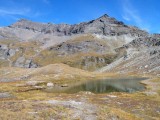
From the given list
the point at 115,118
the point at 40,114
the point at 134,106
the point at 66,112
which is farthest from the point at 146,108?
the point at 40,114

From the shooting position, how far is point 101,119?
42281mm

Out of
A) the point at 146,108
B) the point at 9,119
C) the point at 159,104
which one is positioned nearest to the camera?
the point at 9,119

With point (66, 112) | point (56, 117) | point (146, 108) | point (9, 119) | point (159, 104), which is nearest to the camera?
point (9, 119)

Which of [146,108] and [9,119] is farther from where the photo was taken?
[146,108]

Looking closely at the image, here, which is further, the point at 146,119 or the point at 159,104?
the point at 159,104

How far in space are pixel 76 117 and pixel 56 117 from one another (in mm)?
3247

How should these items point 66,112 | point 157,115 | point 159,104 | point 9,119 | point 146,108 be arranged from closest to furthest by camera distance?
point 9,119 < point 66,112 < point 157,115 < point 146,108 < point 159,104

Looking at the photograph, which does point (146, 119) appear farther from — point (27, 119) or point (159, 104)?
point (27, 119)

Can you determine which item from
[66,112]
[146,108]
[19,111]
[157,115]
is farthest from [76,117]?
[146,108]

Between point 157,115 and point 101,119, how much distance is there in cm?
1309

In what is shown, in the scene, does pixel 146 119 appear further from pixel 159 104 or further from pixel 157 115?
pixel 159 104

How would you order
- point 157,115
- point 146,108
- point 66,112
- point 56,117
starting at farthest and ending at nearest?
point 146,108 → point 157,115 → point 66,112 → point 56,117

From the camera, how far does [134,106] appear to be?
194 feet

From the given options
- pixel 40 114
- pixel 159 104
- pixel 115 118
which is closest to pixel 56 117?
pixel 40 114
